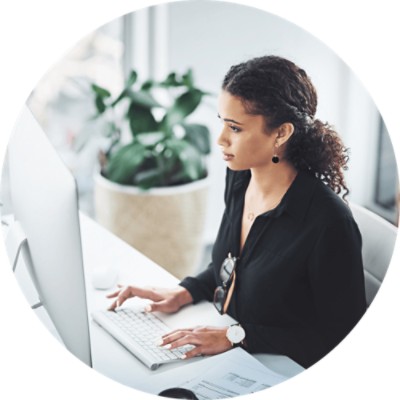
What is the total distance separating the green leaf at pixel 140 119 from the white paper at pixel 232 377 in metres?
0.54

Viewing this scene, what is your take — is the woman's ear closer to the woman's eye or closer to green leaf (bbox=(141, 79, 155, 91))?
the woman's eye

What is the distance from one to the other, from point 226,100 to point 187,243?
1.18 ft

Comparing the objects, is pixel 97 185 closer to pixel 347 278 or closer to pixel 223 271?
pixel 223 271

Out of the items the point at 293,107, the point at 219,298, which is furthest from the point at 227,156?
the point at 219,298

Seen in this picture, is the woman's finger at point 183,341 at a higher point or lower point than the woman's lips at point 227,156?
lower

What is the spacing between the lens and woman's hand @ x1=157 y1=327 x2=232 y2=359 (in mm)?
1496

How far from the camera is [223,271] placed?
59.4 inches

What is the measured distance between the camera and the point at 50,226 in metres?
1.44

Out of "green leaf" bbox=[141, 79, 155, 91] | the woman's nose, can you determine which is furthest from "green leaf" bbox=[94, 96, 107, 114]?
the woman's nose

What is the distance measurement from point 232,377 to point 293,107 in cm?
49

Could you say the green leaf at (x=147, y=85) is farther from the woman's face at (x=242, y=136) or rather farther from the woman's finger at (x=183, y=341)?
the woman's finger at (x=183, y=341)

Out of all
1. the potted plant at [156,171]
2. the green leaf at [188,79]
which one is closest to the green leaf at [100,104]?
the potted plant at [156,171]

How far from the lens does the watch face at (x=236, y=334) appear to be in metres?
1.50

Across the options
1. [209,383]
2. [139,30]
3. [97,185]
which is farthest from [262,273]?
[139,30]
